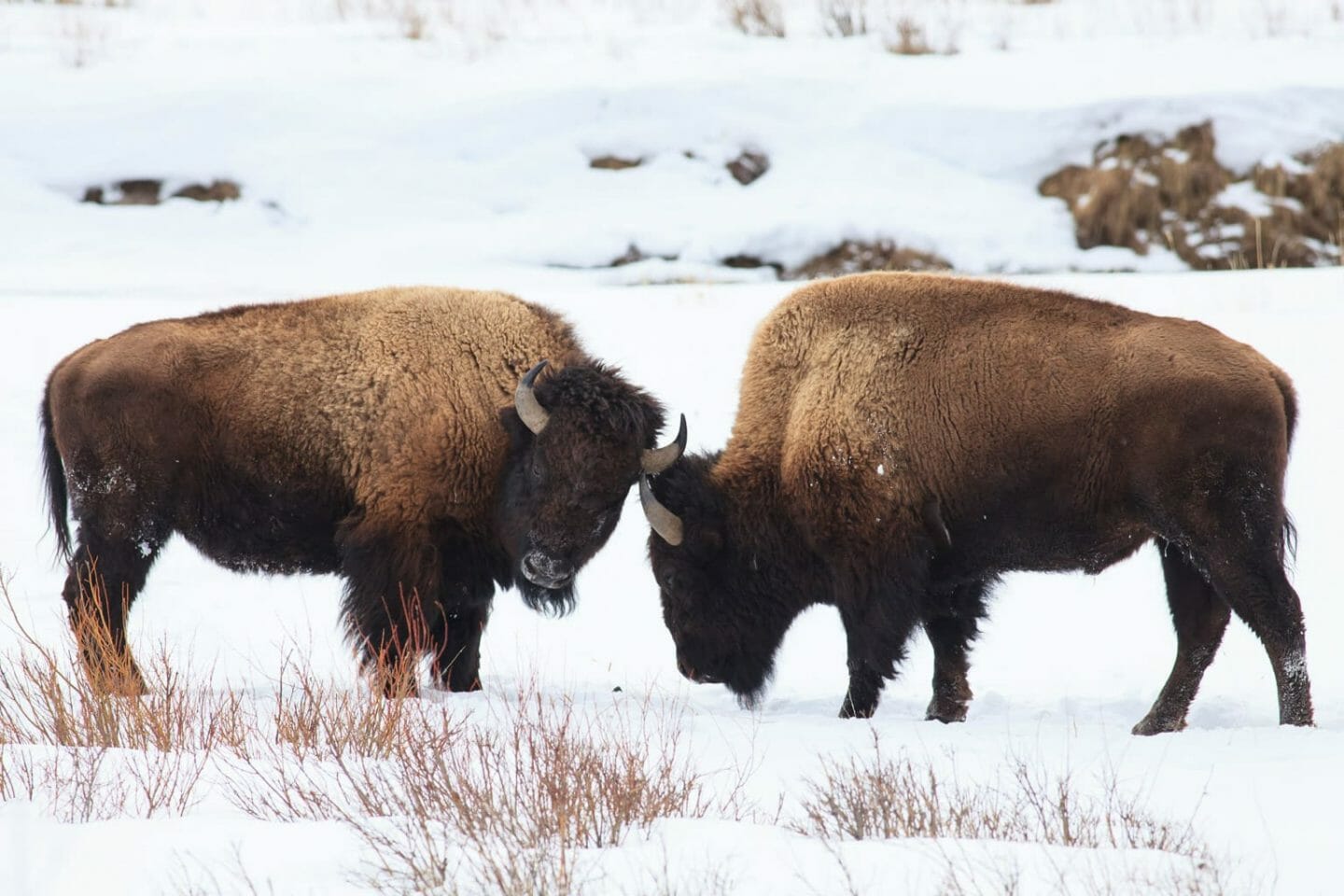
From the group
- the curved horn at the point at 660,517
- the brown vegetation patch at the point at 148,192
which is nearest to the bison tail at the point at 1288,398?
the curved horn at the point at 660,517

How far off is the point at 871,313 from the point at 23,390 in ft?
24.8

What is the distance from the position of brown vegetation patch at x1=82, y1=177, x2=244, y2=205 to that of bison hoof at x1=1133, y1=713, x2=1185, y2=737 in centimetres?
1265

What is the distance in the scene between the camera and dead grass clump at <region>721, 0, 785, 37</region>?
818 inches

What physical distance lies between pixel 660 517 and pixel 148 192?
11242 millimetres

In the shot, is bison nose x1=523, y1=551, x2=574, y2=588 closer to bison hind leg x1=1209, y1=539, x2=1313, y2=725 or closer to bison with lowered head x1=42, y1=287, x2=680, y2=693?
bison with lowered head x1=42, y1=287, x2=680, y2=693

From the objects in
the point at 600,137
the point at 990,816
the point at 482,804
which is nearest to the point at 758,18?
the point at 600,137

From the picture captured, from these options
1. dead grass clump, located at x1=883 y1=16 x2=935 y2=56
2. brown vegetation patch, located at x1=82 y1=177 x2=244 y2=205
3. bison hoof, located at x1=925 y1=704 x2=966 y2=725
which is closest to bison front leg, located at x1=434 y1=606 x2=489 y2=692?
bison hoof, located at x1=925 y1=704 x2=966 y2=725

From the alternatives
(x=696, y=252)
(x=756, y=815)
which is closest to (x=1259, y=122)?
(x=696, y=252)

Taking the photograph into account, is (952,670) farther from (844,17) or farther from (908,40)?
(844,17)

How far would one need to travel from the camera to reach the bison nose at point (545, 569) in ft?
21.5

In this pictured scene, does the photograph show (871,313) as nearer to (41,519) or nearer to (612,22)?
(41,519)

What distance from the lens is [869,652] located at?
6672 mm

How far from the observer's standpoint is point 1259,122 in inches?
629

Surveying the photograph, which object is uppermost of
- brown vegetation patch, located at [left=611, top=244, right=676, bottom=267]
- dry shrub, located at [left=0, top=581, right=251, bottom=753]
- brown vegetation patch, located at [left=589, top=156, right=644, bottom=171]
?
dry shrub, located at [left=0, top=581, right=251, bottom=753]
